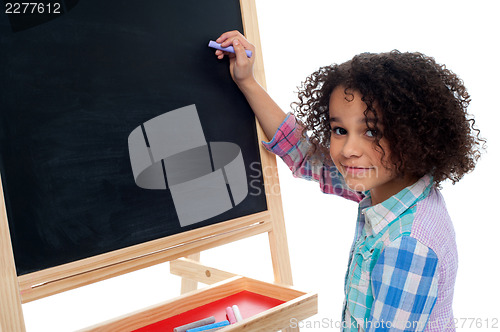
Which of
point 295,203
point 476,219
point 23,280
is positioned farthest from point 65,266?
point 476,219

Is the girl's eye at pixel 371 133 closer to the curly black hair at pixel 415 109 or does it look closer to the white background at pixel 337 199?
the curly black hair at pixel 415 109

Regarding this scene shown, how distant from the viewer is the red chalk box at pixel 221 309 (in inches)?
49.7

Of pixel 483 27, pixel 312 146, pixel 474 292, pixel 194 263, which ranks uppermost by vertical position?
pixel 483 27

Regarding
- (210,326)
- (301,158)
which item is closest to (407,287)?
(210,326)

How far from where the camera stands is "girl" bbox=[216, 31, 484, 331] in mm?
1058

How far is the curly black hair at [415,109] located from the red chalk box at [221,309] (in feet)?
1.67

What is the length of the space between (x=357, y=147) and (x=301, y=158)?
0.38 meters

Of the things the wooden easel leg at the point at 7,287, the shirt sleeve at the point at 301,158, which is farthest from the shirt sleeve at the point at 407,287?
the wooden easel leg at the point at 7,287

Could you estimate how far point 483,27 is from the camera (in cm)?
212

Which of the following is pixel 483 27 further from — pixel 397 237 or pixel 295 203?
pixel 397 237

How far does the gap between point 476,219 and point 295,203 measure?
81cm

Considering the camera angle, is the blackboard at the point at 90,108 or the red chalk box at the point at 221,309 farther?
the red chalk box at the point at 221,309

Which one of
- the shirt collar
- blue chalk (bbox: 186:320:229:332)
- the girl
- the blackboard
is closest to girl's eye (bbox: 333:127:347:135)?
the girl

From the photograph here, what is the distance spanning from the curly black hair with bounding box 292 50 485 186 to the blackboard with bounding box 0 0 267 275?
408 millimetres
